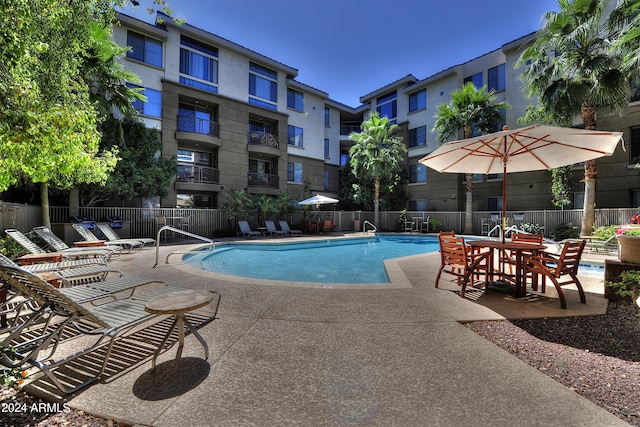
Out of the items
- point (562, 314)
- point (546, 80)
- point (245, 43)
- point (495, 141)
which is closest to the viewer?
point (562, 314)

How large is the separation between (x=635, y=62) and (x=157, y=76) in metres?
21.1

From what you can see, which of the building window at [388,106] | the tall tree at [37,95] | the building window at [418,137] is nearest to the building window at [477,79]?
the building window at [418,137]

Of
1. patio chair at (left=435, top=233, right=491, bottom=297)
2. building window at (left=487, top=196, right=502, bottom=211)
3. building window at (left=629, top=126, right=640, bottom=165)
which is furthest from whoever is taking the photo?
building window at (left=487, top=196, right=502, bottom=211)

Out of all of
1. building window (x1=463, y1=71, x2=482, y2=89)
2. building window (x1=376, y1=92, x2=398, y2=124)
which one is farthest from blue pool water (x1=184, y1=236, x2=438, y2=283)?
building window (x1=376, y1=92, x2=398, y2=124)

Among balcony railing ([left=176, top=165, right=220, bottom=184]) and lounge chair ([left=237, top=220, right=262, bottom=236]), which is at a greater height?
balcony railing ([left=176, top=165, right=220, bottom=184])

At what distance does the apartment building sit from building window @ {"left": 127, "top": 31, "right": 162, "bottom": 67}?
0.06 meters

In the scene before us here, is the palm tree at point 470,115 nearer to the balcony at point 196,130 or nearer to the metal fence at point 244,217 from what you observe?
the metal fence at point 244,217

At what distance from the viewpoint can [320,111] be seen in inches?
995

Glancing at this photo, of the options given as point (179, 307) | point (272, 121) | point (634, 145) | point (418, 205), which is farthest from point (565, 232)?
point (272, 121)

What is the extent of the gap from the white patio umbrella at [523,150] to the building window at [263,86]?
704 inches

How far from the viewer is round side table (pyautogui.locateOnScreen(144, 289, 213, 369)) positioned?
2457 millimetres

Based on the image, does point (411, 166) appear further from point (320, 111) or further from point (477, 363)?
point (477, 363)

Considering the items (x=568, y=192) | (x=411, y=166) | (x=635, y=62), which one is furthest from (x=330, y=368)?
(x=411, y=166)

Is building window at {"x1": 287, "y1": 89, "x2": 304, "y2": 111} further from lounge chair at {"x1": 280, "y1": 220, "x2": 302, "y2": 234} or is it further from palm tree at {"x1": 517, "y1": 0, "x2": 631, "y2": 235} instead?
palm tree at {"x1": 517, "y1": 0, "x2": 631, "y2": 235}
